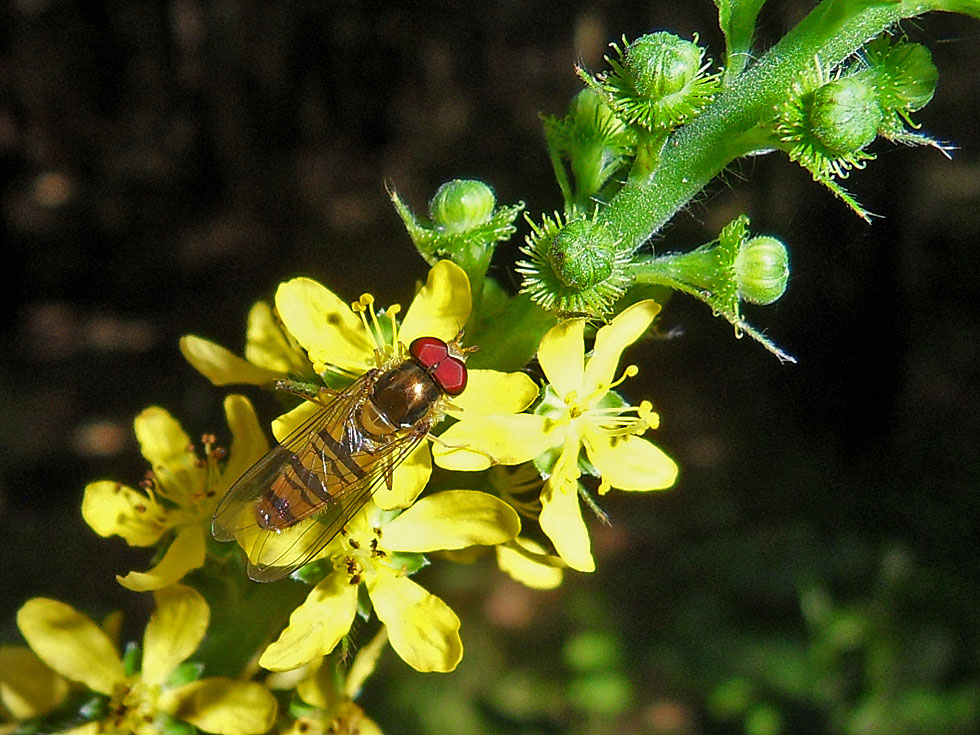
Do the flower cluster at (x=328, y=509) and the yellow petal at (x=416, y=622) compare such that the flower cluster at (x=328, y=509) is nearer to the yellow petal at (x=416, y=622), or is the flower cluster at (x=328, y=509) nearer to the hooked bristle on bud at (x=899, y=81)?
the yellow petal at (x=416, y=622)

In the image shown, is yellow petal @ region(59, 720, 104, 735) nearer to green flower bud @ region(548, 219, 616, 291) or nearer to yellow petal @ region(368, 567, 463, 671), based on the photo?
yellow petal @ region(368, 567, 463, 671)

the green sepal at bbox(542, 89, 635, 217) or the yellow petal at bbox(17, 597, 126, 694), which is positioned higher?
the green sepal at bbox(542, 89, 635, 217)

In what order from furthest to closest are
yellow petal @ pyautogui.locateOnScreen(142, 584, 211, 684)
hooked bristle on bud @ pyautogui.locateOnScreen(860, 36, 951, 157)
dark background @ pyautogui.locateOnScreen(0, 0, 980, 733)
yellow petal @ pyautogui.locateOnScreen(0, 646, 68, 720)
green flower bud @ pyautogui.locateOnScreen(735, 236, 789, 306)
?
dark background @ pyautogui.locateOnScreen(0, 0, 980, 733) < yellow petal @ pyautogui.locateOnScreen(0, 646, 68, 720) < yellow petal @ pyautogui.locateOnScreen(142, 584, 211, 684) < green flower bud @ pyautogui.locateOnScreen(735, 236, 789, 306) < hooked bristle on bud @ pyautogui.locateOnScreen(860, 36, 951, 157)

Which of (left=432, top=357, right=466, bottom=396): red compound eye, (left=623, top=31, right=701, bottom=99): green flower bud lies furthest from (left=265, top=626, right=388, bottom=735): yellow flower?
(left=623, top=31, right=701, bottom=99): green flower bud

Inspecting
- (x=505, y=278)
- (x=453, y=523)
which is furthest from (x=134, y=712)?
(x=505, y=278)

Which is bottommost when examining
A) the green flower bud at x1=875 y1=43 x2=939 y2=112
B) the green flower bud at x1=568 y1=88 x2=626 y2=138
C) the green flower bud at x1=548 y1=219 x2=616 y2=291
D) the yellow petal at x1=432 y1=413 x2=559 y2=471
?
the yellow petal at x1=432 y1=413 x2=559 y2=471

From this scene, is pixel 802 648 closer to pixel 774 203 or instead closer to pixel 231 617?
pixel 774 203

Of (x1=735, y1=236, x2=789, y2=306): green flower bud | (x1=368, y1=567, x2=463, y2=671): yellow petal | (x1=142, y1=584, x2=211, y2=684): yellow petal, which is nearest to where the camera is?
(x1=735, y1=236, x2=789, y2=306): green flower bud
